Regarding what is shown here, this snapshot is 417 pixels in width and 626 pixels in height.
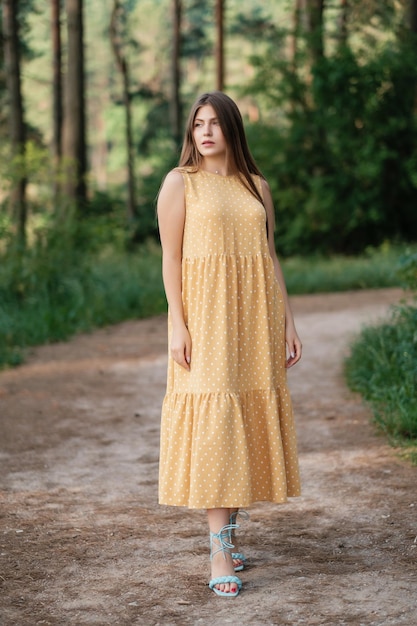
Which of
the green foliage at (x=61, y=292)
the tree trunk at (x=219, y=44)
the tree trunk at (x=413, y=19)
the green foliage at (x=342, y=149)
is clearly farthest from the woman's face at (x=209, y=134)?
the tree trunk at (x=219, y=44)

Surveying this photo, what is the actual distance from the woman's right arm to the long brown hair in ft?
0.51

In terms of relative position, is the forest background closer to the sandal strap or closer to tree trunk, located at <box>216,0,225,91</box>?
tree trunk, located at <box>216,0,225,91</box>

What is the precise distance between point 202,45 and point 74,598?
3938 cm

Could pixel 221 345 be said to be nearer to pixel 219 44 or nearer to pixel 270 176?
pixel 270 176

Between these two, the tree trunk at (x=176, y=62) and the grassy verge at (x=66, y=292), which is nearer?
the grassy verge at (x=66, y=292)

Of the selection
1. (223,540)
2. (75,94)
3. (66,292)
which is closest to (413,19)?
(75,94)

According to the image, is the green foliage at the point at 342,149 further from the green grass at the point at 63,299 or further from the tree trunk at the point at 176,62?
the green grass at the point at 63,299

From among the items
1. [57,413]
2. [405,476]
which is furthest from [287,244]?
[405,476]

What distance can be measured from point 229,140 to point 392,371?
3.86 m

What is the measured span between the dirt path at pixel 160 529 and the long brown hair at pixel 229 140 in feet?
5.49

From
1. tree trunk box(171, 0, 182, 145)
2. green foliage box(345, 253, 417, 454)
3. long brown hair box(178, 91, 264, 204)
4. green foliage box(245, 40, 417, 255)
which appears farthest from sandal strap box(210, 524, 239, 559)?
tree trunk box(171, 0, 182, 145)

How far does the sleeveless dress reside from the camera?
3.96 metres

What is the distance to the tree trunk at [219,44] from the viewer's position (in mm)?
28031

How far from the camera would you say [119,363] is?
10.1 m
